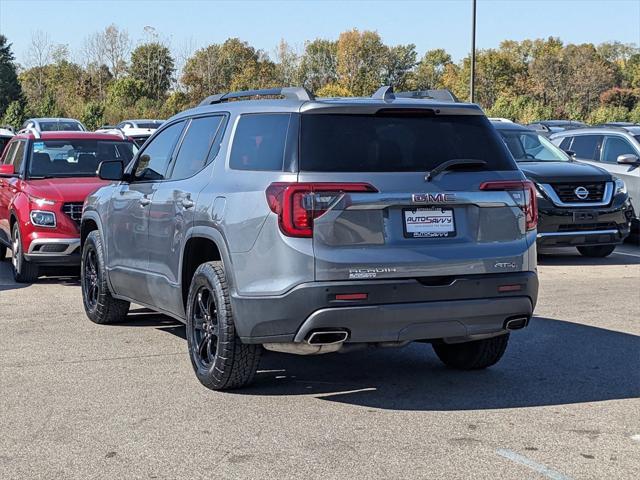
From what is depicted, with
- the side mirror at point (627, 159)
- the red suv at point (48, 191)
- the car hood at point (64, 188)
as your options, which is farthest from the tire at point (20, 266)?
the side mirror at point (627, 159)

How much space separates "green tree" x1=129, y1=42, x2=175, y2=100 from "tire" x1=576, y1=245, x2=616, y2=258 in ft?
217

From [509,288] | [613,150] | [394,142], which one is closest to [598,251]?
[613,150]

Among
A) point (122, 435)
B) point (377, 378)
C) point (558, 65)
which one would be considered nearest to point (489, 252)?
point (377, 378)

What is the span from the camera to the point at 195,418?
580 centimetres

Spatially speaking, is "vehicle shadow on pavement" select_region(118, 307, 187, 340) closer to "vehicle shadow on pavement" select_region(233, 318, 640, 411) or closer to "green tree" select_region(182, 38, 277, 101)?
"vehicle shadow on pavement" select_region(233, 318, 640, 411)

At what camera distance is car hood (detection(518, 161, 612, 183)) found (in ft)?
45.2

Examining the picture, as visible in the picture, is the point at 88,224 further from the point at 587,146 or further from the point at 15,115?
the point at 15,115

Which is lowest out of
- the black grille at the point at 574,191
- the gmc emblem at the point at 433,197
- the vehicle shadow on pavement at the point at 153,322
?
the vehicle shadow on pavement at the point at 153,322

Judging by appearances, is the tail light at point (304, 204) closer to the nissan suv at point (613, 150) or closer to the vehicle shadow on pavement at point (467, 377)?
the vehicle shadow on pavement at point (467, 377)

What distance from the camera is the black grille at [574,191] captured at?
13.7 m

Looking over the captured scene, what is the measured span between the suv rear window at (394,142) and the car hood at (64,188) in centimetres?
588

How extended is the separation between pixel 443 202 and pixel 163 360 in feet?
8.67

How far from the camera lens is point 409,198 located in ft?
19.1

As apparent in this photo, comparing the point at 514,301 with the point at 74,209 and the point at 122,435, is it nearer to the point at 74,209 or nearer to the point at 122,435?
the point at 122,435
